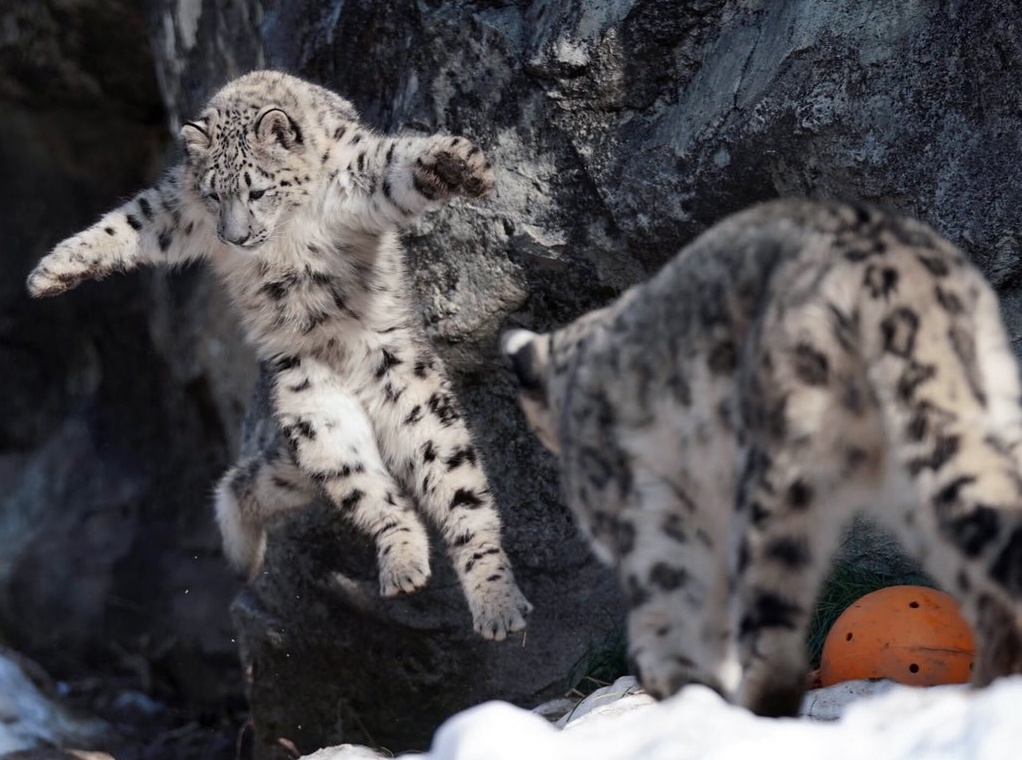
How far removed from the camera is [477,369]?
Answer: 7.24 meters

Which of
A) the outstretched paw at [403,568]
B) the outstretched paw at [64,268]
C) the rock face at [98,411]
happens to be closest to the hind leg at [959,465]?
the outstretched paw at [403,568]

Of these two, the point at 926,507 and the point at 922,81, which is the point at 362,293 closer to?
the point at 922,81

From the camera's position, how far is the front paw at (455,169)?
19.3ft

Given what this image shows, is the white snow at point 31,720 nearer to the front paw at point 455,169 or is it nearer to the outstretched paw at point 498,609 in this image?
the outstretched paw at point 498,609

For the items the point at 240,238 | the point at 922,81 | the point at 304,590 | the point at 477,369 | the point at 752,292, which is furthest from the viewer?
the point at 304,590

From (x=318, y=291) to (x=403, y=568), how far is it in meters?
1.34

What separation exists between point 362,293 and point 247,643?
252 cm

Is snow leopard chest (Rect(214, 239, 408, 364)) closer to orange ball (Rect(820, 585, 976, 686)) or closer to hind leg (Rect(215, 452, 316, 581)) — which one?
hind leg (Rect(215, 452, 316, 581))

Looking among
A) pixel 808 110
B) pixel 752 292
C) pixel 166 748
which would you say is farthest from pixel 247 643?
pixel 752 292

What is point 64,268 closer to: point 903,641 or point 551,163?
point 551,163

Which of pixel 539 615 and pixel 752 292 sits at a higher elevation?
pixel 752 292

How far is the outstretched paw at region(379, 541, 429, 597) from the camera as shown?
5.98m

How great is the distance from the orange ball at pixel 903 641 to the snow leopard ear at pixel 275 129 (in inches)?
126

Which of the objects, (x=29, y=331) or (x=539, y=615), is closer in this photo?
(x=539, y=615)
